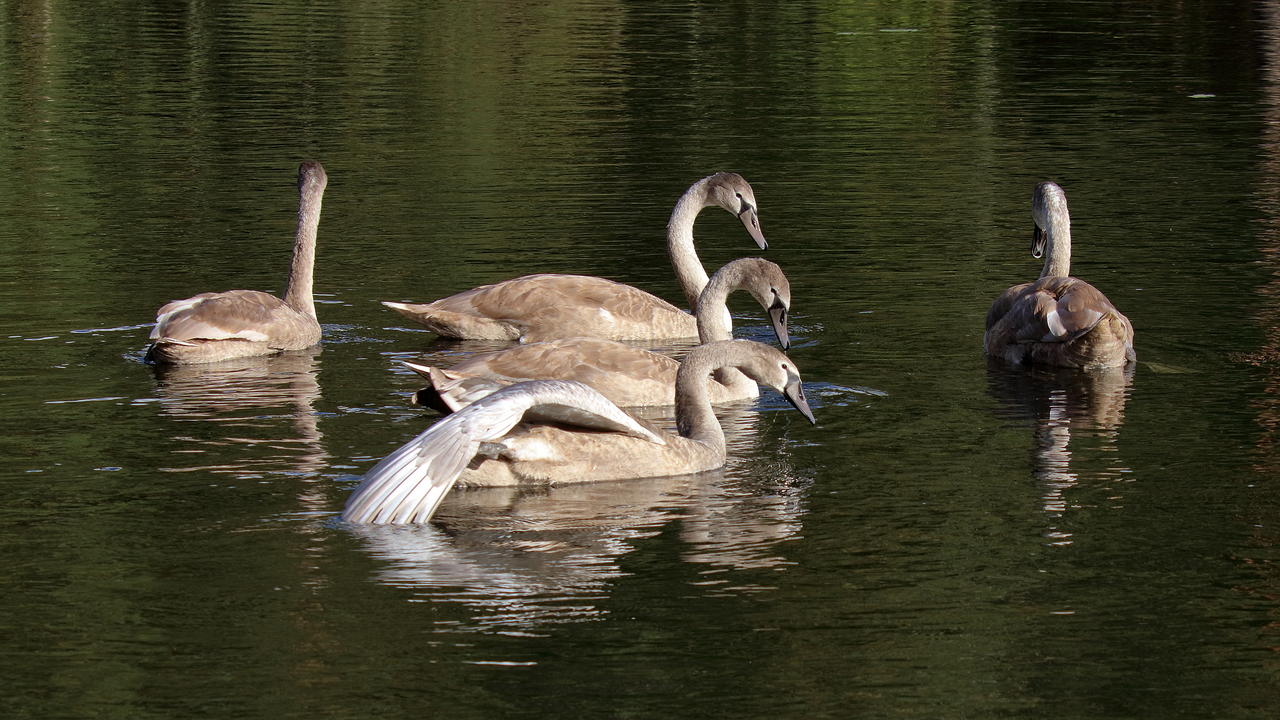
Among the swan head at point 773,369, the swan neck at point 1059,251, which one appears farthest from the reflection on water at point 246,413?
the swan neck at point 1059,251

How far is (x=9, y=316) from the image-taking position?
16891mm

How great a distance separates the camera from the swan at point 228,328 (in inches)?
597

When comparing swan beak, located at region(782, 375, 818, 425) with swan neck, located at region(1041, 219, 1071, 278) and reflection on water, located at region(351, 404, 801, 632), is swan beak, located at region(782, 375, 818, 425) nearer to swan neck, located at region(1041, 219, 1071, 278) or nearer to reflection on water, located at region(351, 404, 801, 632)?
reflection on water, located at region(351, 404, 801, 632)

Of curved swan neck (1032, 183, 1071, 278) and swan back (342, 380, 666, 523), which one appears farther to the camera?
curved swan neck (1032, 183, 1071, 278)

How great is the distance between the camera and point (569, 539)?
34.1 feet

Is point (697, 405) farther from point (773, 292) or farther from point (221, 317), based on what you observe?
point (221, 317)

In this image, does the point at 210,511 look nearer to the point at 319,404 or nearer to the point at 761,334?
the point at 319,404

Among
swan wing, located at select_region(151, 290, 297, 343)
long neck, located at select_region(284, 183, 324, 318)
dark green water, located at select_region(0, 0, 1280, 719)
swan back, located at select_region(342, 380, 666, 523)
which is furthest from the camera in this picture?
long neck, located at select_region(284, 183, 324, 318)

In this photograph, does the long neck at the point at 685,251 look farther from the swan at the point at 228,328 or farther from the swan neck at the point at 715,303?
the swan at the point at 228,328

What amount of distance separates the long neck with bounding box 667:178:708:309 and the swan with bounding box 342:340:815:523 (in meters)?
5.38

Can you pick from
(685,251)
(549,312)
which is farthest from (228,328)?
(685,251)

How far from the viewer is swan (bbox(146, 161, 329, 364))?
1516 cm

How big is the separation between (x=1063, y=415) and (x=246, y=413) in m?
5.18

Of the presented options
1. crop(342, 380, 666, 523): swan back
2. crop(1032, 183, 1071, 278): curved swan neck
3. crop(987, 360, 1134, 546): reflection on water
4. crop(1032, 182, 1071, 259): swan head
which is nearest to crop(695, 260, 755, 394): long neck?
crop(987, 360, 1134, 546): reflection on water
